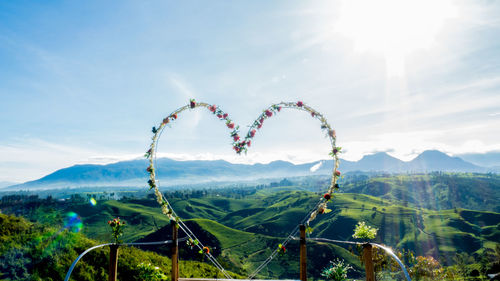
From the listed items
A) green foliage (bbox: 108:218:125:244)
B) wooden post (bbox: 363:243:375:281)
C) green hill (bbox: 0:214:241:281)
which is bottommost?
green hill (bbox: 0:214:241:281)

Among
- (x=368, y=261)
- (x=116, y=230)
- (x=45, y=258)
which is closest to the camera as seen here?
(x=368, y=261)

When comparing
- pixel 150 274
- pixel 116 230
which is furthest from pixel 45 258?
pixel 150 274

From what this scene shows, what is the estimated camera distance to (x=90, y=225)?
140 m

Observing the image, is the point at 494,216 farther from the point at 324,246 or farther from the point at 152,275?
the point at 152,275

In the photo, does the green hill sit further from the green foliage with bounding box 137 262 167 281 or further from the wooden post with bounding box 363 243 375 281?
the wooden post with bounding box 363 243 375 281

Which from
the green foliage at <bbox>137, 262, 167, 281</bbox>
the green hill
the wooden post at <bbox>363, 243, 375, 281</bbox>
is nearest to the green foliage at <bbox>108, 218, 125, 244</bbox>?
the green foliage at <bbox>137, 262, 167, 281</bbox>

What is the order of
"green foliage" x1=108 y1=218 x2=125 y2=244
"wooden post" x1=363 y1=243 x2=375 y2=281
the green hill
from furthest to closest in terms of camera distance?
the green hill
"green foliage" x1=108 y1=218 x2=125 y2=244
"wooden post" x1=363 y1=243 x2=375 y2=281

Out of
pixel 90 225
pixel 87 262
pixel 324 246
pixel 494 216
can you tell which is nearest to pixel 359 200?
pixel 494 216

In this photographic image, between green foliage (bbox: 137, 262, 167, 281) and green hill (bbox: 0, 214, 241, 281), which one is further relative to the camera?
green hill (bbox: 0, 214, 241, 281)

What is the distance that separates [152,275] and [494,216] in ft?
598

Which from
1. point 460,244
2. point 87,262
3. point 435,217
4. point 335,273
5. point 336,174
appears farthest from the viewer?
point 435,217

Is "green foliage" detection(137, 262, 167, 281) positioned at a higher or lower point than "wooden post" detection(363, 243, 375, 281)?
lower

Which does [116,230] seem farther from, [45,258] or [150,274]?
[45,258]

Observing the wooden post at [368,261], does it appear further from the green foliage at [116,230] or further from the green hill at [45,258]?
the green hill at [45,258]
